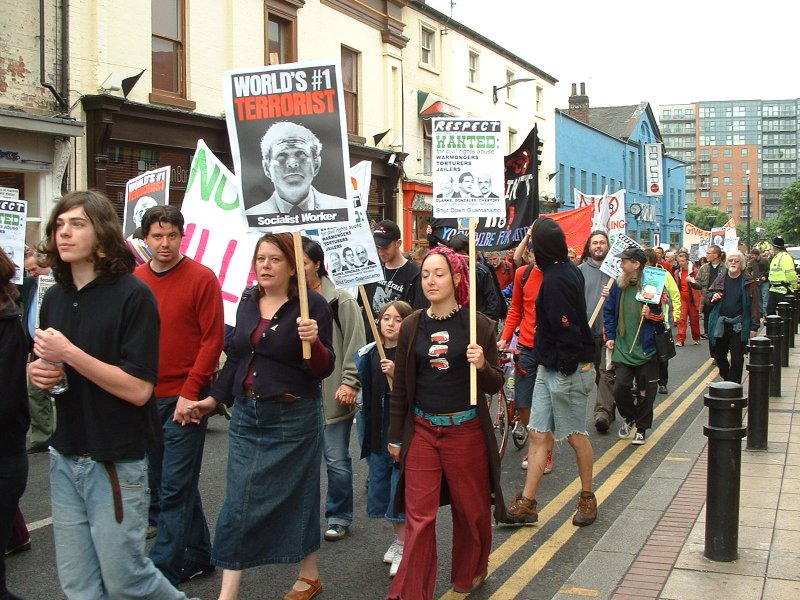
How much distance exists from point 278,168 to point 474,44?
90.6ft

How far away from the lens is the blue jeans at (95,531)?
3.48 metres

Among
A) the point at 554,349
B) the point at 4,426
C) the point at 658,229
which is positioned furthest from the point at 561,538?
the point at 658,229

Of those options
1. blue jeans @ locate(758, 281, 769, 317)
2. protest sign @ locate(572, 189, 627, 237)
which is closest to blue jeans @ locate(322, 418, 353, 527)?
protest sign @ locate(572, 189, 627, 237)

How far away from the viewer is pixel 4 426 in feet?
11.9

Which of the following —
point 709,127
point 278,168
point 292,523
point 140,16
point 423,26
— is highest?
point 709,127

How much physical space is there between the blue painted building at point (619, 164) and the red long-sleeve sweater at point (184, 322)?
34.0 meters

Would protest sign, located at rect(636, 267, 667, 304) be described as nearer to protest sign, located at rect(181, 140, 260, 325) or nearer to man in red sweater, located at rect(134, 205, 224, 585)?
protest sign, located at rect(181, 140, 260, 325)

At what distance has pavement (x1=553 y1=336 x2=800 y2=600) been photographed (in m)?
4.93

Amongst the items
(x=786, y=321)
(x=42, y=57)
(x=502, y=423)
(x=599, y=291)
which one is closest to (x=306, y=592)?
(x=502, y=423)

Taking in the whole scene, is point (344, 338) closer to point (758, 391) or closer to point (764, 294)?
point (758, 391)

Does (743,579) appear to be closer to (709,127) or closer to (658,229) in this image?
(658,229)

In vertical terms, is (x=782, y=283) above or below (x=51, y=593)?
above

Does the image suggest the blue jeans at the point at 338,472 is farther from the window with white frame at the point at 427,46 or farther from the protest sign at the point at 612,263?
the window with white frame at the point at 427,46

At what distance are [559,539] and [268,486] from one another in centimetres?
234
